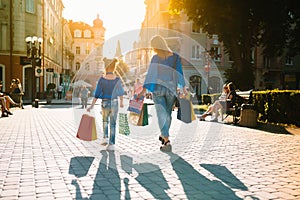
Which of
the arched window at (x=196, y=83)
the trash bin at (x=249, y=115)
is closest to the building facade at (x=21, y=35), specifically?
the arched window at (x=196, y=83)

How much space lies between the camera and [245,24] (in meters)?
A: 25.2

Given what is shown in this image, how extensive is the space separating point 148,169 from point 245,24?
863 inches

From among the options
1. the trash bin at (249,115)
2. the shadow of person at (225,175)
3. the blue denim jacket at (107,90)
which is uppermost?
the blue denim jacket at (107,90)

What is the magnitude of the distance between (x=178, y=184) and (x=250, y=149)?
317cm

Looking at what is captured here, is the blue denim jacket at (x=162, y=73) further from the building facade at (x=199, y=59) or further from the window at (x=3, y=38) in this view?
the building facade at (x=199, y=59)

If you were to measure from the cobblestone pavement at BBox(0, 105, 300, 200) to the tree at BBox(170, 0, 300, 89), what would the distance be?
17.2 meters

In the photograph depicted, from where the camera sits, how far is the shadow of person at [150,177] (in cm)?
414

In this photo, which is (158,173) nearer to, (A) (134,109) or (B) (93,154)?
(B) (93,154)

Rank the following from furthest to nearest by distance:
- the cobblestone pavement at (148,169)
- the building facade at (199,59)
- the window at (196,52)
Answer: the window at (196,52) < the building facade at (199,59) < the cobblestone pavement at (148,169)

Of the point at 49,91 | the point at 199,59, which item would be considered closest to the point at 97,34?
the point at 199,59

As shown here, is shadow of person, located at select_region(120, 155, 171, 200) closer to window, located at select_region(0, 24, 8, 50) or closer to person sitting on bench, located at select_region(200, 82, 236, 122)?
person sitting on bench, located at select_region(200, 82, 236, 122)

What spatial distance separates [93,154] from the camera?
6473 millimetres

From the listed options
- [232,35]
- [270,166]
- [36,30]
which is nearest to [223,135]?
[270,166]

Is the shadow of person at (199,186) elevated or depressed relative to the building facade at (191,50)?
depressed
